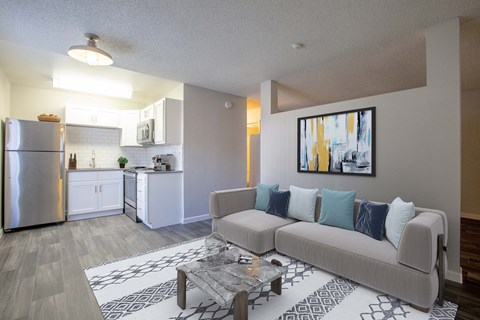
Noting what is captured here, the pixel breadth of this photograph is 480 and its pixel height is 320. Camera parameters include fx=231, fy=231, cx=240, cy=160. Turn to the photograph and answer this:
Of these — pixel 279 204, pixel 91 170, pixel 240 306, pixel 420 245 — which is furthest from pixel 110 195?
pixel 420 245

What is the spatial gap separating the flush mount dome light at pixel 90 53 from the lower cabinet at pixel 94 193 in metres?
2.85

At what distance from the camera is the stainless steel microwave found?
4.65m

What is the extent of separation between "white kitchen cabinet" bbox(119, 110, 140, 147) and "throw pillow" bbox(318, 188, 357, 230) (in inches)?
174

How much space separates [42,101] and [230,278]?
→ 5476 mm

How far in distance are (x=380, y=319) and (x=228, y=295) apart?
3.91 ft

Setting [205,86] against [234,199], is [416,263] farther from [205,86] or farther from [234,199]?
[205,86]

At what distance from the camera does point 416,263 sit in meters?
1.83

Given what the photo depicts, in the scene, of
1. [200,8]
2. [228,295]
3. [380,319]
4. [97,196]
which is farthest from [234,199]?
[97,196]

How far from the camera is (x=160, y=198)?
13.8ft

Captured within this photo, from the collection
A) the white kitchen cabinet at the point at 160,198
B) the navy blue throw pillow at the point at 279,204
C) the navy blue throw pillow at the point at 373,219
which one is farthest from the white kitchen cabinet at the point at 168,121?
the navy blue throw pillow at the point at 373,219

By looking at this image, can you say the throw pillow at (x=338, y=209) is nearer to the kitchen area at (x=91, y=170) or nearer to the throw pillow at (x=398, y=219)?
the throw pillow at (x=398, y=219)

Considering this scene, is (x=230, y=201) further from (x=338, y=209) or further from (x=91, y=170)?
(x=91, y=170)

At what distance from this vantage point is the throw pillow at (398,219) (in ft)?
7.02

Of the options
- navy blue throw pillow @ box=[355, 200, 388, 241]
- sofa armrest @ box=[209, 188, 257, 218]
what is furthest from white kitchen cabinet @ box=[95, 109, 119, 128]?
navy blue throw pillow @ box=[355, 200, 388, 241]
